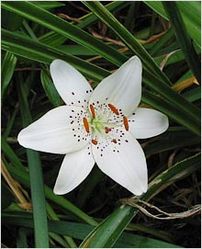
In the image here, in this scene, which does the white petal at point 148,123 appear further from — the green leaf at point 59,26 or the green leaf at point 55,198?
the green leaf at point 55,198

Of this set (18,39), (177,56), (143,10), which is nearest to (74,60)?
(18,39)

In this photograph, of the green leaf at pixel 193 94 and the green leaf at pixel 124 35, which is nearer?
the green leaf at pixel 124 35

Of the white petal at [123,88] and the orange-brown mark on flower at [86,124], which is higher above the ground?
the white petal at [123,88]

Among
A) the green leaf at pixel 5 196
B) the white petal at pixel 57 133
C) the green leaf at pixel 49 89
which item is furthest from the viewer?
the green leaf at pixel 5 196

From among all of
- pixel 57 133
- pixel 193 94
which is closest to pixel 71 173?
pixel 57 133

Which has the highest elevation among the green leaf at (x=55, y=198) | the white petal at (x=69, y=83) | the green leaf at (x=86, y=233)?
the white petal at (x=69, y=83)

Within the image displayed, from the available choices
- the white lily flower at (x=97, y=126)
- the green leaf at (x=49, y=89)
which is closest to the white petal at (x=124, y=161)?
the white lily flower at (x=97, y=126)

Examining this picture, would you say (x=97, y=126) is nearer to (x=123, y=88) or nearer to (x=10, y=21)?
(x=123, y=88)

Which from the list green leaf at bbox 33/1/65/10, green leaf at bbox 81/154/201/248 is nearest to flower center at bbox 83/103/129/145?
green leaf at bbox 81/154/201/248

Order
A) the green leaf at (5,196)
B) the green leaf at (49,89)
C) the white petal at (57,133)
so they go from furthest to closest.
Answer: the green leaf at (5,196), the green leaf at (49,89), the white petal at (57,133)

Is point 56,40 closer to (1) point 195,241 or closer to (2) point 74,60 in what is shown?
(2) point 74,60
